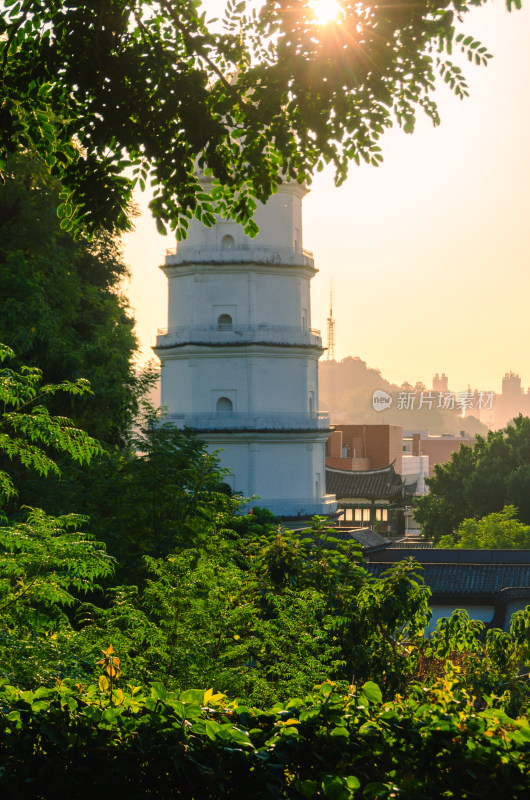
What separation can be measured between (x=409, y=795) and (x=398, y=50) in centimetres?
586

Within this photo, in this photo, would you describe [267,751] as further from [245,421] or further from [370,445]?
[370,445]

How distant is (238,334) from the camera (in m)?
47.3

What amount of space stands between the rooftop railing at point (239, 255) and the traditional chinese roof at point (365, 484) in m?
26.4

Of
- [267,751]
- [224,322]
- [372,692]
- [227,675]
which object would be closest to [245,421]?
[224,322]

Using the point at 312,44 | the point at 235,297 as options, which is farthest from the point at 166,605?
the point at 235,297

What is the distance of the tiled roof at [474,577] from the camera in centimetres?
2678

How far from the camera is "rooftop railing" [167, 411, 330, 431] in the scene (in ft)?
154

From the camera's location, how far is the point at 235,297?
47.6 metres

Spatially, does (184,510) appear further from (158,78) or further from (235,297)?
(235,297)

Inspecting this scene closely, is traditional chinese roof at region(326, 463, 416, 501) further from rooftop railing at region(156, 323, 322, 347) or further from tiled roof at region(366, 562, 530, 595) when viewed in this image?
tiled roof at region(366, 562, 530, 595)

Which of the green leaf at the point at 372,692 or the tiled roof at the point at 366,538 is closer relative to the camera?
the green leaf at the point at 372,692

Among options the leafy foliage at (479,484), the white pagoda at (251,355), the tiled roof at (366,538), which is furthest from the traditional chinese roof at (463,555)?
the leafy foliage at (479,484)

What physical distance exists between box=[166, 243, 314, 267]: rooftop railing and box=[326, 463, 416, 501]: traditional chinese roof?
2638cm

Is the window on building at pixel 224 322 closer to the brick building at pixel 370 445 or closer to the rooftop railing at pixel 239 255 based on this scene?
the rooftop railing at pixel 239 255
